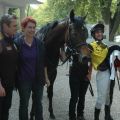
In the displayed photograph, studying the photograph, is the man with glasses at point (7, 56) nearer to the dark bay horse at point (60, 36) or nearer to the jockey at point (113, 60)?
the dark bay horse at point (60, 36)

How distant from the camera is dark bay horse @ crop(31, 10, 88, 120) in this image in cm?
678

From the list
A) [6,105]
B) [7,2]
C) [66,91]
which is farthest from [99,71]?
[7,2]

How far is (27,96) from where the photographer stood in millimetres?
5863

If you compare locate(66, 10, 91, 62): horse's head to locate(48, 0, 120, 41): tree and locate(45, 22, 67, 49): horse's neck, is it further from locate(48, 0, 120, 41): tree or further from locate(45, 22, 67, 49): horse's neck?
locate(48, 0, 120, 41): tree

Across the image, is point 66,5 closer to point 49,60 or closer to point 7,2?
point 7,2

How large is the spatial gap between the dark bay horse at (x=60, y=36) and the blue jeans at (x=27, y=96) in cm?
120

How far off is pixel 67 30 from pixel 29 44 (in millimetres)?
1458

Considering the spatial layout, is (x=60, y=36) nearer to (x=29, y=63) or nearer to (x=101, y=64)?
(x=101, y=64)

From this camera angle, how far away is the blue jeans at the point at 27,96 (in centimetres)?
582

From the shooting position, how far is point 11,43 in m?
5.57

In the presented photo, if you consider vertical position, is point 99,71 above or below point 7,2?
below

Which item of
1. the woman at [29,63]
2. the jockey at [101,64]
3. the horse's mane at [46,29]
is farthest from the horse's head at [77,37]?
the woman at [29,63]

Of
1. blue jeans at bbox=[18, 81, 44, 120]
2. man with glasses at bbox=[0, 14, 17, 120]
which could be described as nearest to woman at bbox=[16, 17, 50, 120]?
blue jeans at bbox=[18, 81, 44, 120]

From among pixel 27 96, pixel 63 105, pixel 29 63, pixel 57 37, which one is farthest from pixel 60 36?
pixel 63 105
